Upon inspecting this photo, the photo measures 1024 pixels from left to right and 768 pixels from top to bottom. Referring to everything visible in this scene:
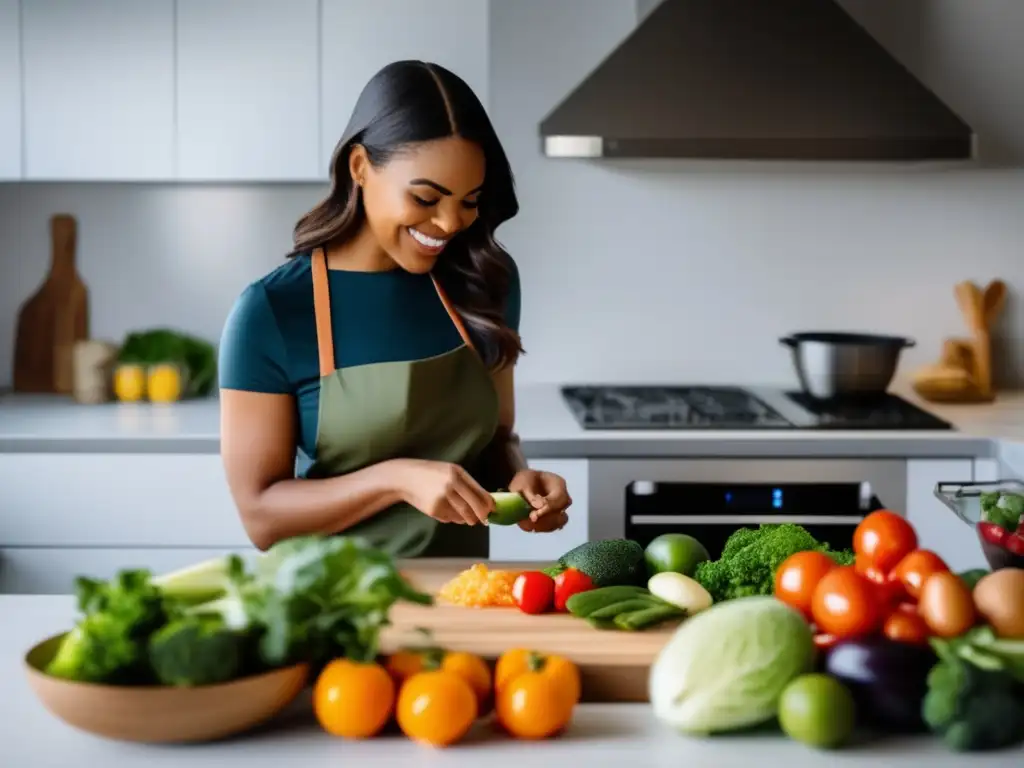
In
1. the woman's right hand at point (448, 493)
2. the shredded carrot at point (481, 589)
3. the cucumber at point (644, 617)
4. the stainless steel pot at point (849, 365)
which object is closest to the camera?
the cucumber at point (644, 617)

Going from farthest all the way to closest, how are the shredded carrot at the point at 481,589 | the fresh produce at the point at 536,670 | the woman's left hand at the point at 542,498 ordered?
the woman's left hand at the point at 542,498 < the shredded carrot at the point at 481,589 < the fresh produce at the point at 536,670

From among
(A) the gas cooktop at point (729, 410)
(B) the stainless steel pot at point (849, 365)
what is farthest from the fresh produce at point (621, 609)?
(B) the stainless steel pot at point (849, 365)

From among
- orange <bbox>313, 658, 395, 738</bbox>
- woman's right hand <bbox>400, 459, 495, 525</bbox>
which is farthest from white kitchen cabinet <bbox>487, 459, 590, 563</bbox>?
orange <bbox>313, 658, 395, 738</bbox>

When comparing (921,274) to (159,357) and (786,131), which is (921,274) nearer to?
(786,131)

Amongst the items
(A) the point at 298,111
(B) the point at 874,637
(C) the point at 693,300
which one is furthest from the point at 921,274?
(B) the point at 874,637

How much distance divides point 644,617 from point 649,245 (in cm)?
229

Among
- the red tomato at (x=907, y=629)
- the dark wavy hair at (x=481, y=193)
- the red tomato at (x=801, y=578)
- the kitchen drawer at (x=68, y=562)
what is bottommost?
the kitchen drawer at (x=68, y=562)

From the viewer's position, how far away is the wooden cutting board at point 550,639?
1459 millimetres

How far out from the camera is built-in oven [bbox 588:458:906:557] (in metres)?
3.03

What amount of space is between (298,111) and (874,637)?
240 centimetres

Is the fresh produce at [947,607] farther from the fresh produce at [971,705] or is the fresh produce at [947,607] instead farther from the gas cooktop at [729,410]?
the gas cooktop at [729,410]

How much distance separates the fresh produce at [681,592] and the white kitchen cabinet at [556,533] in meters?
1.37

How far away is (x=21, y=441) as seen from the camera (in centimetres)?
305

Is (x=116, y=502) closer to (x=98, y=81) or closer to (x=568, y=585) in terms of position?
(x=98, y=81)
